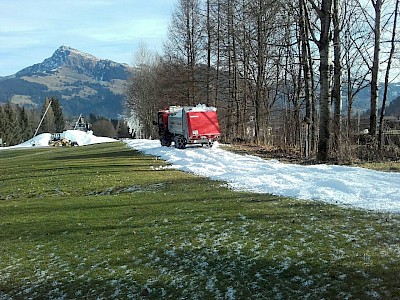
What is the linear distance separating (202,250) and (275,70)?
32113 millimetres

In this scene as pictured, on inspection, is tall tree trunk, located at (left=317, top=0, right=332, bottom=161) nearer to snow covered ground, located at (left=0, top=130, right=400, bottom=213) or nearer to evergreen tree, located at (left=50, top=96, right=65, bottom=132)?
snow covered ground, located at (left=0, top=130, right=400, bottom=213)

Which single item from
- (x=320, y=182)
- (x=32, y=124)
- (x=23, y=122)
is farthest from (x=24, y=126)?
(x=320, y=182)

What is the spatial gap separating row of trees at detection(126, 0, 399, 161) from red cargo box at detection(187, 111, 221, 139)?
4.01 metres

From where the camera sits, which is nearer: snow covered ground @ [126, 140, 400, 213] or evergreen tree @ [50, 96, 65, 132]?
snow covered ground @ [126, 140, 400, 213]

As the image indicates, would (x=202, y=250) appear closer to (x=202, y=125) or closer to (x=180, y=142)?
(x=202, y=125)

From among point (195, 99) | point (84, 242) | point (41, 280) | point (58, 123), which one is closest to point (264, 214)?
point (84, 242)

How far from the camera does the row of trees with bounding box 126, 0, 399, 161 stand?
60.7 ft

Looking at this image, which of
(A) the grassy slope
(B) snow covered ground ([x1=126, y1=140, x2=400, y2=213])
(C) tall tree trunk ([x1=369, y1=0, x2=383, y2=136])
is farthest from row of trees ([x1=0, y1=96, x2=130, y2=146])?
(A) the grassy slope

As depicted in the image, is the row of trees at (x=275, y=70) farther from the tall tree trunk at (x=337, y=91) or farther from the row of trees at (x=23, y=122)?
the row of trees at (x=23, y=122)

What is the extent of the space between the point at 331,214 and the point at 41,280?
4938 mm

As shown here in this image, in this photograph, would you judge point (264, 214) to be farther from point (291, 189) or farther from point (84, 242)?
point (84, 242)

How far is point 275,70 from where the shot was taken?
1437 inches

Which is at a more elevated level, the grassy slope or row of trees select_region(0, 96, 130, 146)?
row of trees select_region(0, 96, 130, 146)

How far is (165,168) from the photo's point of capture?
1752 cm
